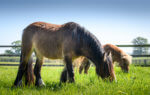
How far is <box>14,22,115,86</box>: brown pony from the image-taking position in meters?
3.92

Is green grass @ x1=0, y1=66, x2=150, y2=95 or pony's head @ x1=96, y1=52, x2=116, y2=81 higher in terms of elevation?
pony's head @ x1=96, y1=52, x2=116, y2=81

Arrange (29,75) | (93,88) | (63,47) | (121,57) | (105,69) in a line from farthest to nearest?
(121,57)
(29,75)
(63,47)
(105,69)
(93,88)

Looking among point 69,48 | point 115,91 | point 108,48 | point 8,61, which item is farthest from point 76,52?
point 8,61

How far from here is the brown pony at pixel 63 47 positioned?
12.8 feet

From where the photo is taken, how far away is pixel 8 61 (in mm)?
13859

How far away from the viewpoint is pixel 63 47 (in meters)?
4.10

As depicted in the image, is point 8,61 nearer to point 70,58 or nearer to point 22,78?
point 22,78

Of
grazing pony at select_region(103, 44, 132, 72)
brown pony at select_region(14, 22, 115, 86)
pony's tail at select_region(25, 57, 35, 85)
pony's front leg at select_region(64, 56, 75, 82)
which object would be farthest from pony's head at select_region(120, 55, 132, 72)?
pony's tail at select_region(25, 57, 35, 85)

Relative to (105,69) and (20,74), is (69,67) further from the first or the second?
(20,74)

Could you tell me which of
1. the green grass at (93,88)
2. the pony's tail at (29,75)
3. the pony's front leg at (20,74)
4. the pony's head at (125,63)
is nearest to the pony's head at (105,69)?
the green grass at (93,88)

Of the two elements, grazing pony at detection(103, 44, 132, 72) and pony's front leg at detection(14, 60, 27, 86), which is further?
grazing pony at detection(103, 44, 132, 72)

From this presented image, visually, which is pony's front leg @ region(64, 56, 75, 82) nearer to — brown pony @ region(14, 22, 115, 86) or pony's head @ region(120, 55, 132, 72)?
brown pony @ region(14, 22, 115, 86)

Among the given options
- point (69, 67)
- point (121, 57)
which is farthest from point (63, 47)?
point (121, 57)

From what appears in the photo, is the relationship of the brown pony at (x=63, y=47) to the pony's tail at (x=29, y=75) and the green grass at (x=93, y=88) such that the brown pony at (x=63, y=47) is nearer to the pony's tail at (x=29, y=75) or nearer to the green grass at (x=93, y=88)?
the pony's tail at (x=29, y=75)
